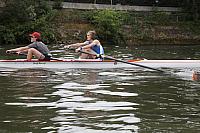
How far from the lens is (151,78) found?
15297mm

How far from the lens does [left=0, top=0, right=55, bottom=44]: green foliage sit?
139ft

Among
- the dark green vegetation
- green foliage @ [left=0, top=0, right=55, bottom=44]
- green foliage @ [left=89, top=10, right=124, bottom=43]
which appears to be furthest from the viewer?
green foliage @ [left=89, top=10, right=124, bottom=43]

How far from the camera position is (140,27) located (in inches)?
2131

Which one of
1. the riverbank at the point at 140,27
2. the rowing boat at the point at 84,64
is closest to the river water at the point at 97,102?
the rowing boat at the point at 84,64

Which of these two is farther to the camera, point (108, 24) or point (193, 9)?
point (193, 9)

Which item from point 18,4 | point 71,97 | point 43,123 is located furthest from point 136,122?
point 18,4

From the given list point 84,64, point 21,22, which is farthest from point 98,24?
point 84,64

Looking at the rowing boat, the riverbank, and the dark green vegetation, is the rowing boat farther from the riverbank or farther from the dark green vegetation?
the riverbank

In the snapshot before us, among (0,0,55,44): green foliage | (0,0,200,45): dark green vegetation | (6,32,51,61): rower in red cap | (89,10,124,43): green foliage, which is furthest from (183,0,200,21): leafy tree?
(6,32,51,61): rower in red cap

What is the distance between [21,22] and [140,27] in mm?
16938

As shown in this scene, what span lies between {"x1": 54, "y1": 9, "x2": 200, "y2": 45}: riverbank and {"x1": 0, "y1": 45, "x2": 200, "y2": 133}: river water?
3107cm

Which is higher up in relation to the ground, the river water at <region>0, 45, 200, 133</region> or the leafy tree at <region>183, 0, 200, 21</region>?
the leafy tree at <region>183, 0, 200, 21</region>

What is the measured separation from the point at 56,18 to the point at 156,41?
1299 centimetres

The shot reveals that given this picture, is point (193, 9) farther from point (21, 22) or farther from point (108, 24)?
point (21, 22)
